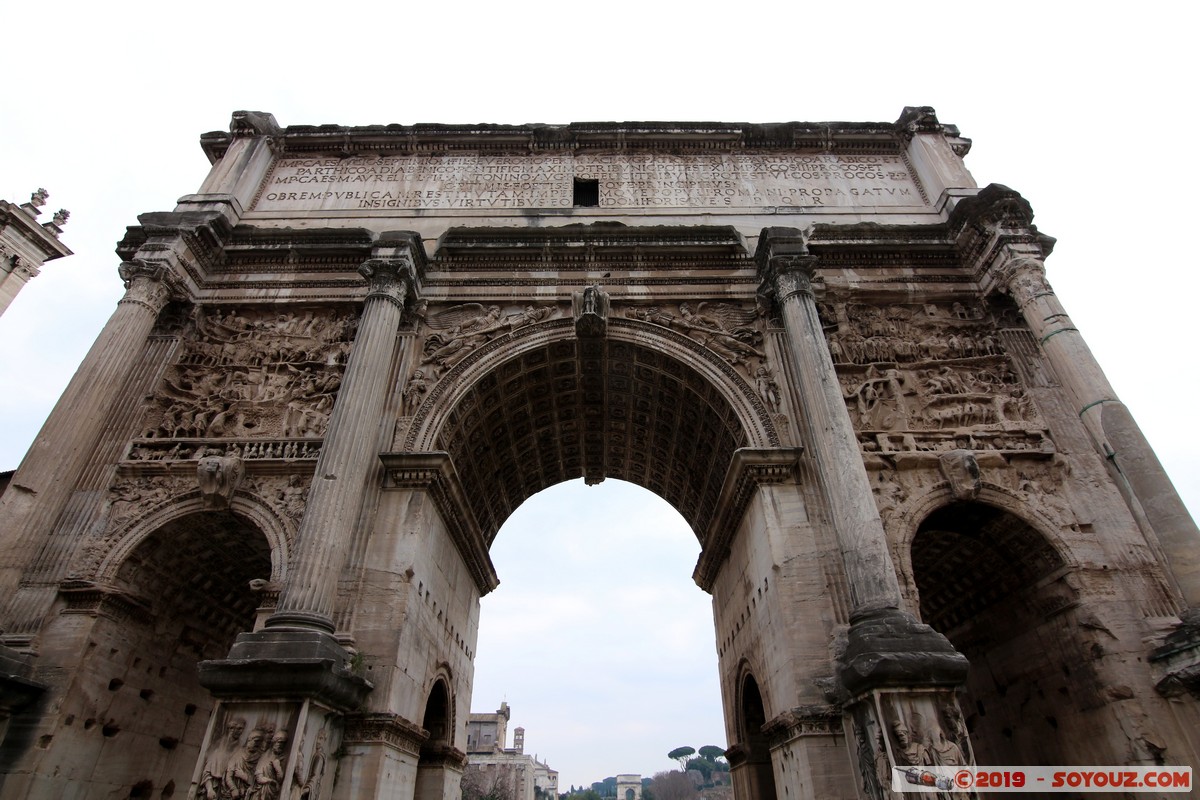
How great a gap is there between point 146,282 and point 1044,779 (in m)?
17.9

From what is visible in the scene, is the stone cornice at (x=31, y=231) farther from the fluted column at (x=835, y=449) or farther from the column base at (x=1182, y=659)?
the column base at (x=1182, y=659)

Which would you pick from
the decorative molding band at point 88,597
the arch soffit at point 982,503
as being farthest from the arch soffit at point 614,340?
the decorative molding band at point 88,597

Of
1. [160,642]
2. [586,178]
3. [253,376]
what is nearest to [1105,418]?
[586,178]

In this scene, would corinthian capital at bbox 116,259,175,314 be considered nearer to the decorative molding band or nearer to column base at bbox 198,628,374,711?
the decorative molding band

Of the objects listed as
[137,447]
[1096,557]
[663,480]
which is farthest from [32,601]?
[1096,557]

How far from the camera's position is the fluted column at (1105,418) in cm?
920

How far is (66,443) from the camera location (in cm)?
1044

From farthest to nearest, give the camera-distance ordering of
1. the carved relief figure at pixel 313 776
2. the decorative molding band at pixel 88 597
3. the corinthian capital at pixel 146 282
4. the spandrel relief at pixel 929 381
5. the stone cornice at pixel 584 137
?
the stone cornice at pixel 584 137 < the corinthian capital at pixel 146 282 < the spandrel relief at pixel 929 381 < the decorative molding band at pixel 88 597 < the carved relief figure at pixel 313 776

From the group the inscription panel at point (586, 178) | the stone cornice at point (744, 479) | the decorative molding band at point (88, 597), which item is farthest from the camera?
the inscription panel at point (586, 178)

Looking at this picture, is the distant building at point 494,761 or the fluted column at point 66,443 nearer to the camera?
the fluted column at point 66,443

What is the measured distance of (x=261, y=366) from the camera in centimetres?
1289

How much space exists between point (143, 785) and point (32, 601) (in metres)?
3.75

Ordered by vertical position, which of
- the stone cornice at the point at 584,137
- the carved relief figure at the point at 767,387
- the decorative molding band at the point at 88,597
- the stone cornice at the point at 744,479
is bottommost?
the decorative molding band at the point at 88,597

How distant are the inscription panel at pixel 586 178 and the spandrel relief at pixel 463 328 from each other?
3.28 meters
